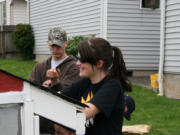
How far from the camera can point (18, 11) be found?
20219 millimetres

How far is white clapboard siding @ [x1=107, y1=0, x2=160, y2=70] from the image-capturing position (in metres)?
9.56

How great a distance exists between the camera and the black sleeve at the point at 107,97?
1.79 meters

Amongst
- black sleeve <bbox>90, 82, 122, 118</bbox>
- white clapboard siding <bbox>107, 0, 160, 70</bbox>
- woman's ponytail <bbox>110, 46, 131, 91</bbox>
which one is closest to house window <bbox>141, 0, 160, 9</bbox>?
white clapboard siding <bbox>107, 0, 160, 70</bbox>

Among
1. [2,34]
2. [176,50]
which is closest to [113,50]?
[176,50]

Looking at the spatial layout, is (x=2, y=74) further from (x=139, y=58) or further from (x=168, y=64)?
(x=139, y=58)

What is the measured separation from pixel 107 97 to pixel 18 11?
1930 centimetres

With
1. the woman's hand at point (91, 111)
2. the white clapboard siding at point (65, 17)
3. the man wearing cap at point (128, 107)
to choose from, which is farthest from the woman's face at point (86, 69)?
the white clapboard siding at point (65, 17)

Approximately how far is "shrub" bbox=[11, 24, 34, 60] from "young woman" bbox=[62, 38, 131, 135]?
42.9 ft

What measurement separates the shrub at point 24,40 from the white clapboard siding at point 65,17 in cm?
28

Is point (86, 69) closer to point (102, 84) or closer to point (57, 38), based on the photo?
point (102, 84)

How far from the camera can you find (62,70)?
3264 millimetres

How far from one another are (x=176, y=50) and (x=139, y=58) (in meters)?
2.80

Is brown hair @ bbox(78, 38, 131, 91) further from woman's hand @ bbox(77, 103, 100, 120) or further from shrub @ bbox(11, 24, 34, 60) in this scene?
shrub @ bbox(11, 24, 34, 60)

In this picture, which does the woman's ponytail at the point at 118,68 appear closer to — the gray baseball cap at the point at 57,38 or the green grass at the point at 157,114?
the gray baseball cap at the point at 57,38
